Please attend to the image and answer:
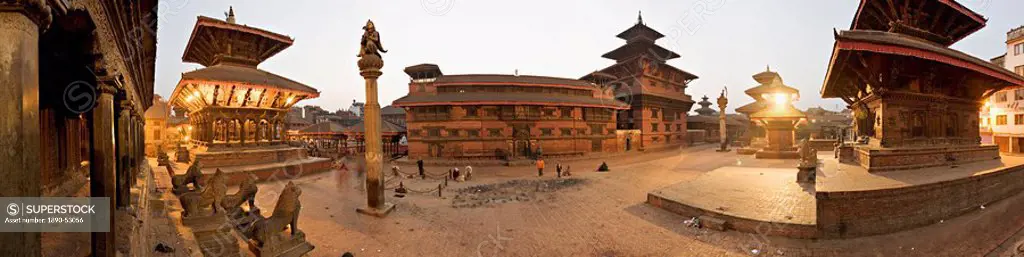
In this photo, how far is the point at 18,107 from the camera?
1691mm

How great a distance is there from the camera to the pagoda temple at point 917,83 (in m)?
10.5

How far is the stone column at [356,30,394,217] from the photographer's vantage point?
35.7 feet

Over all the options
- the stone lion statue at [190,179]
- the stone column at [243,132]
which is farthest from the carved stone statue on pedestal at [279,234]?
the stone column at [243,132]

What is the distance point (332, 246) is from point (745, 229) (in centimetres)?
950

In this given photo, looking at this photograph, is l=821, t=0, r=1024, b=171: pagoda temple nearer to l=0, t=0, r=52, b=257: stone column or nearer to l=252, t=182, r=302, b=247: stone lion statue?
l=0, t=0, r=52, b=257: stone column

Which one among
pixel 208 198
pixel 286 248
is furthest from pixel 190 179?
pixel 286 248

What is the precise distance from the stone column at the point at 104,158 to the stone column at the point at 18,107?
5.93 ft

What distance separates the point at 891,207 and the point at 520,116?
20547mm

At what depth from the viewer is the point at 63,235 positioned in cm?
422

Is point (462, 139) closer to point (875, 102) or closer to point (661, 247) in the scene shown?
point (661, 247)

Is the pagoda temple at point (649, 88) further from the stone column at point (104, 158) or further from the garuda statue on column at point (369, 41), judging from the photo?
the stone column at point (104, 158)

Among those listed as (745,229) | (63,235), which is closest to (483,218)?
(745,229)

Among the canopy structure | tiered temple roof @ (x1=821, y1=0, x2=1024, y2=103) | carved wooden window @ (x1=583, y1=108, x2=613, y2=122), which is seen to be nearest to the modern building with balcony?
tiered temple roof @ (x1=821, y1=0, x2=1024, y2=103)

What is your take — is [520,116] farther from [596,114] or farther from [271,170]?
[271,170]
